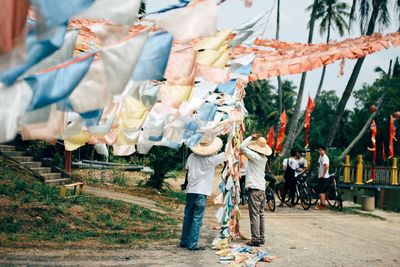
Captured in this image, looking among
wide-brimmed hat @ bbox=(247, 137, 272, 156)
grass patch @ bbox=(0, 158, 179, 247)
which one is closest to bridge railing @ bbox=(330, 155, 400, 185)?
grass patch @ bbox=(0, 158, 179, 247)

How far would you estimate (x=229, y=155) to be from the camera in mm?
8648

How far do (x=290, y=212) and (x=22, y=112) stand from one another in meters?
12.7

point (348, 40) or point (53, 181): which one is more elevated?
point (348, 40)

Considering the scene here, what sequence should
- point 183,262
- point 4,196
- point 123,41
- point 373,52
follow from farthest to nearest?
point 4,196, point 183,262, point 373,52, point 123,41

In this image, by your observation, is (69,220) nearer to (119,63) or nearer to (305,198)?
(119,63)

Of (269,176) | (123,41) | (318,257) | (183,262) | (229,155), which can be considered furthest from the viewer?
(269,176)

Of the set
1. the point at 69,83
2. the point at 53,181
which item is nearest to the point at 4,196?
the point at 53,181

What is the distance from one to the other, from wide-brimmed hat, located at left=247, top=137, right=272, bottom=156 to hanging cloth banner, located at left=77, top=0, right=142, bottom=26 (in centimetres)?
576

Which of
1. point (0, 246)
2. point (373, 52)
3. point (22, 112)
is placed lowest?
point (0, 246)

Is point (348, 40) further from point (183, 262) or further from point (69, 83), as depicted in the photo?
point (69, 83)

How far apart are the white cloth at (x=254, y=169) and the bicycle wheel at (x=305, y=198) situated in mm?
7341

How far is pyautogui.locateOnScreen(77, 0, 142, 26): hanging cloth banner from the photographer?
2.84 meters

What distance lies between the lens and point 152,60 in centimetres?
323

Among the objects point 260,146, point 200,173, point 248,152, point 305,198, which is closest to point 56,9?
point 200,173
